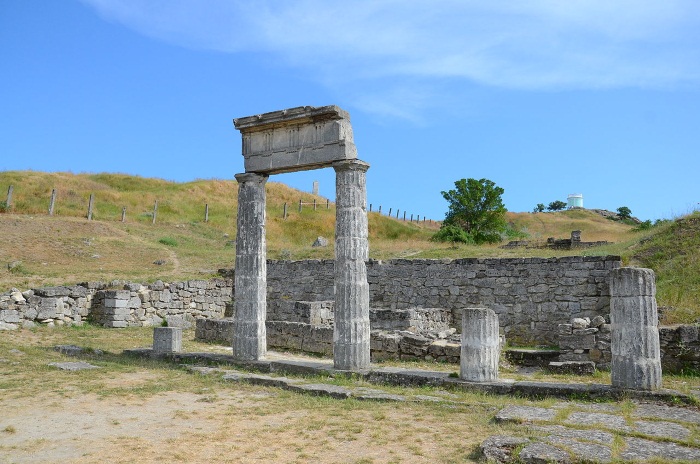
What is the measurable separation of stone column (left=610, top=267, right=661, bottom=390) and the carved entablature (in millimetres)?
5582

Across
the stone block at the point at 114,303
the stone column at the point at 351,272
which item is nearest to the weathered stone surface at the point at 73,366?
the stone column at the point at 351,272

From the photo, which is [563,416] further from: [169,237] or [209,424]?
[169,237]

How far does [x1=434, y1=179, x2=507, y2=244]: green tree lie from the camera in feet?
144

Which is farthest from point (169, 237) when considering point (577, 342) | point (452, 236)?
point (577, 342)

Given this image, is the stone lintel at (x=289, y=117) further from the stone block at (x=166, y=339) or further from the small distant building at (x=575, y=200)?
the small distant building at (x=575, y=200)

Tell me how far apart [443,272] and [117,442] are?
14368 mm

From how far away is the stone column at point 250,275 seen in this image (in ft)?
42.3

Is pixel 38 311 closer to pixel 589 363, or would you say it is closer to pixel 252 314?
pixel 252 314

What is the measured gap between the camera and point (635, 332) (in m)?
9.35

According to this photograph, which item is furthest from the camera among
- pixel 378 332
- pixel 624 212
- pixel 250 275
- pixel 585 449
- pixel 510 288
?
pixel 624 212

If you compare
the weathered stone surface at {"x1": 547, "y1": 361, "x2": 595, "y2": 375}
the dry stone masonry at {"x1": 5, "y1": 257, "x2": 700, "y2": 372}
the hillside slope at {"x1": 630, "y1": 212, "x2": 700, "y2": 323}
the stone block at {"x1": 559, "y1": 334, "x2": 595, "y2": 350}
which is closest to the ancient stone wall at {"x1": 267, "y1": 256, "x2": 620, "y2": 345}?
the dry stone masonry at {"x1": 5, "y1": 257, "x2": 700, "y2": 372}

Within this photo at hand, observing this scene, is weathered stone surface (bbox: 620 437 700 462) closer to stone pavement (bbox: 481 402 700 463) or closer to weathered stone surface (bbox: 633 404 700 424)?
stone pavement (bbox: 481 402 700 463)

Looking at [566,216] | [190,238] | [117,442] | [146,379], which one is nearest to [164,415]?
[117,442]

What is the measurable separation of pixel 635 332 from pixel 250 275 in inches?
306
